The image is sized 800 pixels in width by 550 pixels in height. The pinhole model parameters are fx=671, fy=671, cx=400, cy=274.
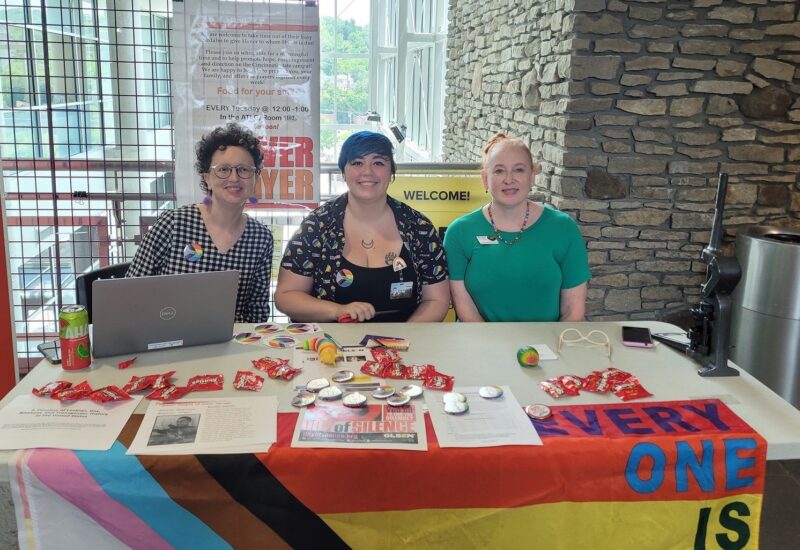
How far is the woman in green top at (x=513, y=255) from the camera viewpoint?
2.44 meters

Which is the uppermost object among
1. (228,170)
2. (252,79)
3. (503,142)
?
(252,79)

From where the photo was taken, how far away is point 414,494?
1385 mm

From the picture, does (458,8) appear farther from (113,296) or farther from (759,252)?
(113,296)

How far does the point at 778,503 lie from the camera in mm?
2662

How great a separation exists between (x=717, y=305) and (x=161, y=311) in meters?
1.49

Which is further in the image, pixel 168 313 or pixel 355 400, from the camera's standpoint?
pixel 168 313

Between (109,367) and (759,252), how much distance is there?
301 cm

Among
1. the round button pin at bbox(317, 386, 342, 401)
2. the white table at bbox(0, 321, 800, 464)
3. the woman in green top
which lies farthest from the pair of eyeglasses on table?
the round button pin at bbox(317, 386, 342, 401)

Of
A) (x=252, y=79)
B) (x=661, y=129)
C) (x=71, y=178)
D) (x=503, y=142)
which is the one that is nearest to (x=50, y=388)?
(x=503, y=142)

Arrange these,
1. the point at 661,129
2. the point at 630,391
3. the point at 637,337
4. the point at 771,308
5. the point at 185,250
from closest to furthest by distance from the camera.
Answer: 1. the point at 630,391
2. the point at 637,337
3. the point at 185,250
4. the point at 771,308
5. the point at 661,129

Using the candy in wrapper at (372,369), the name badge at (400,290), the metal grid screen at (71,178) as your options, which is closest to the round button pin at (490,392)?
the candy in wrapper at (372,369)

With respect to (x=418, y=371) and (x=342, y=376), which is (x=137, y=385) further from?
(x=418, y=371)

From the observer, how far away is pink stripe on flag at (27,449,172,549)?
1329 millimetres

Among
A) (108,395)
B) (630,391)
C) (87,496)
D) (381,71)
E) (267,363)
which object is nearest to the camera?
(87,496)
